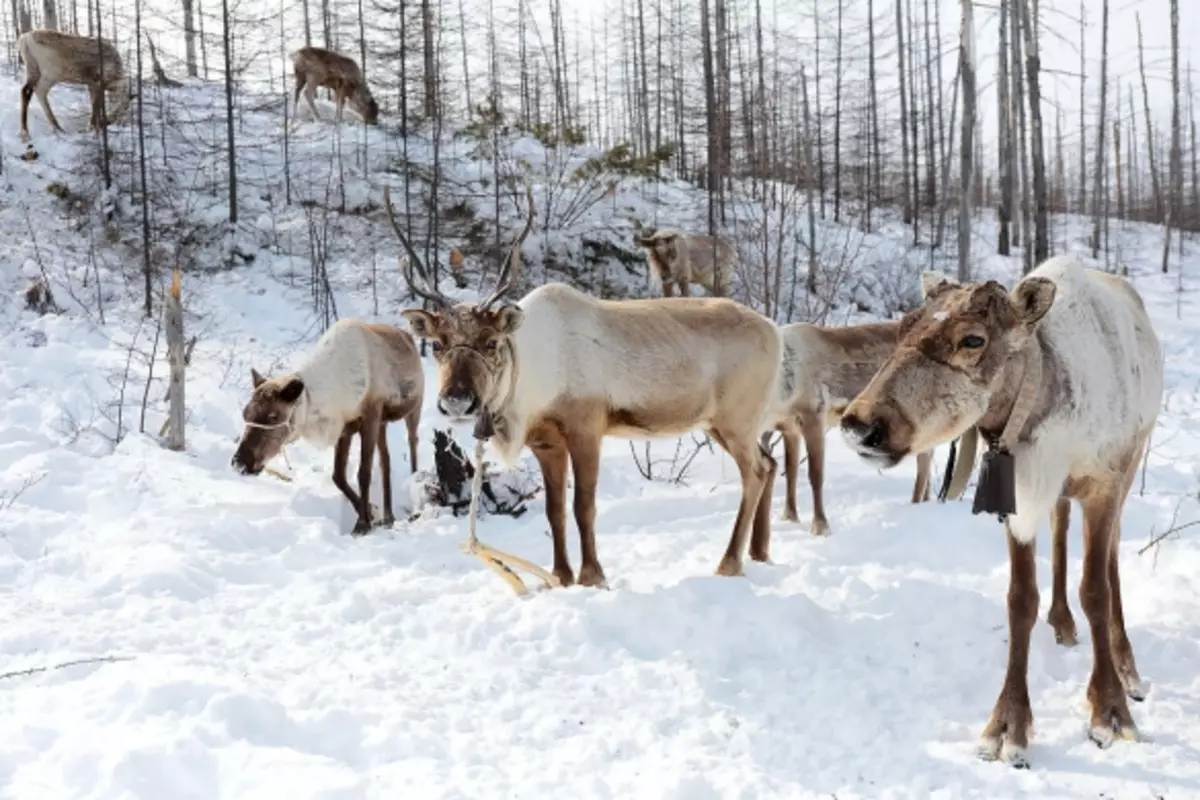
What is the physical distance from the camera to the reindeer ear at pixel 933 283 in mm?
3369

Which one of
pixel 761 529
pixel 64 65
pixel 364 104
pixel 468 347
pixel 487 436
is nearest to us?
pixel 468 347

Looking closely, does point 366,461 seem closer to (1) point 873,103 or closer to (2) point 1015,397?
(2) point 1015,397

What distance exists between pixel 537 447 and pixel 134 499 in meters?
3.85

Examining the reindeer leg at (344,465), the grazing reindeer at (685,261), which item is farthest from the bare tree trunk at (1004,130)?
the reindeer leg at (344,465)

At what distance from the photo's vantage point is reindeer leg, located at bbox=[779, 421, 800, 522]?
26.6 ft

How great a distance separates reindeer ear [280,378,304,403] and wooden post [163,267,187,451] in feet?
→ 6.18

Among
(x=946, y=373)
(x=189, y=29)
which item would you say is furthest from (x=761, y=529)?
(x=189, y=29)

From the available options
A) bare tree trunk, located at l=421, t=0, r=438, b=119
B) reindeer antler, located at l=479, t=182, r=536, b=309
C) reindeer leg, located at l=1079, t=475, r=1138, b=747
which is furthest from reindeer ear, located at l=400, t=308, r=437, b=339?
bare tree trunk, located at l=421, t=0, r=438, b=119

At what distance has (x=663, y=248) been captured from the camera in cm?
1709

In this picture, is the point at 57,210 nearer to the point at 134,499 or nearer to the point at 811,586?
the point at 134,499

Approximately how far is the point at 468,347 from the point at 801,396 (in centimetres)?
421

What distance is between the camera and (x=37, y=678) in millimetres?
3881

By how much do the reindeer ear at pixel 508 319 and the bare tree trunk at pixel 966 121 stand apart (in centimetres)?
1334

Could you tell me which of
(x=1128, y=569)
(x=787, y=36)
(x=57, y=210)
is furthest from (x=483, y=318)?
(x=787, y=36)
